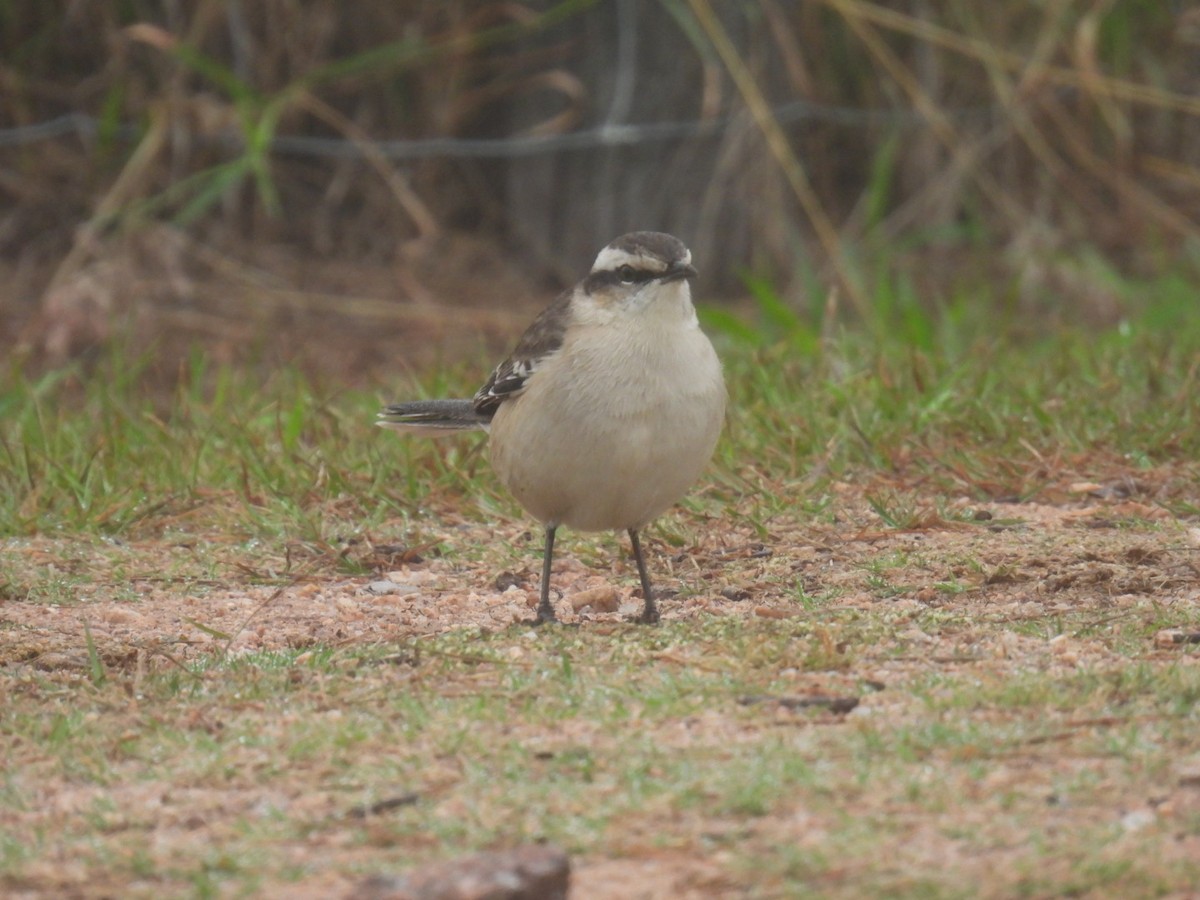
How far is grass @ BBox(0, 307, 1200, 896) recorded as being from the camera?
3.27 meters

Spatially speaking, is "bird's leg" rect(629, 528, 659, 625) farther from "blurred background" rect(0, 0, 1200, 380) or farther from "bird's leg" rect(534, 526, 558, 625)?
"blurred background" rect(0, 0, 1200, 380)

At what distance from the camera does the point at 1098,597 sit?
4891 millimetres

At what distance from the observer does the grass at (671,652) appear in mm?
3271

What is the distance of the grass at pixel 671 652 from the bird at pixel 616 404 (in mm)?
356

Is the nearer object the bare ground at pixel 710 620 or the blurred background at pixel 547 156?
the bare ground at pixel 710 620

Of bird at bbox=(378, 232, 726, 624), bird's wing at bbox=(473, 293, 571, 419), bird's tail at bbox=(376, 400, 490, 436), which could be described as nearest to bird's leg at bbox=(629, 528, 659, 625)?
bird at bbox=(378, 232, 726, 624)

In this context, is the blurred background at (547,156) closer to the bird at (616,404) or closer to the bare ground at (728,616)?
the bare ground at (728,616)

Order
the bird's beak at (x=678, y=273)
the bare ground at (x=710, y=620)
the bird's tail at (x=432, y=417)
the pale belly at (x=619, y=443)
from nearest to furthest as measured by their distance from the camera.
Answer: the bare ground at (x=710, y=620) < the pale belly at (x=619, y=443) < the bird's beak at (x=678, y=273) < the bird's tail at (x=432, y=417)

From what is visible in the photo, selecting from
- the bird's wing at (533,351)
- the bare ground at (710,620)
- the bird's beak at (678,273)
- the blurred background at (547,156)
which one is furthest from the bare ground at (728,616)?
the blurred background at (547,156)

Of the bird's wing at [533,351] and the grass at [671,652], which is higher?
the bird's wing at [533,351]

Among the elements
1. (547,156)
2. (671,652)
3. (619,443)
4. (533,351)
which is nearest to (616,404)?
(619,443)

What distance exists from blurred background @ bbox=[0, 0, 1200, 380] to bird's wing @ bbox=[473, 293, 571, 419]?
373 cm

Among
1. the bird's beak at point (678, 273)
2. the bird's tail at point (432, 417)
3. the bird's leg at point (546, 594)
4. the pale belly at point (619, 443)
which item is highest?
the bird's beak at point (678, 273)

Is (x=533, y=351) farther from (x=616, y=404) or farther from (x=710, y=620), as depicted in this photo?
(x=710, y=620)
